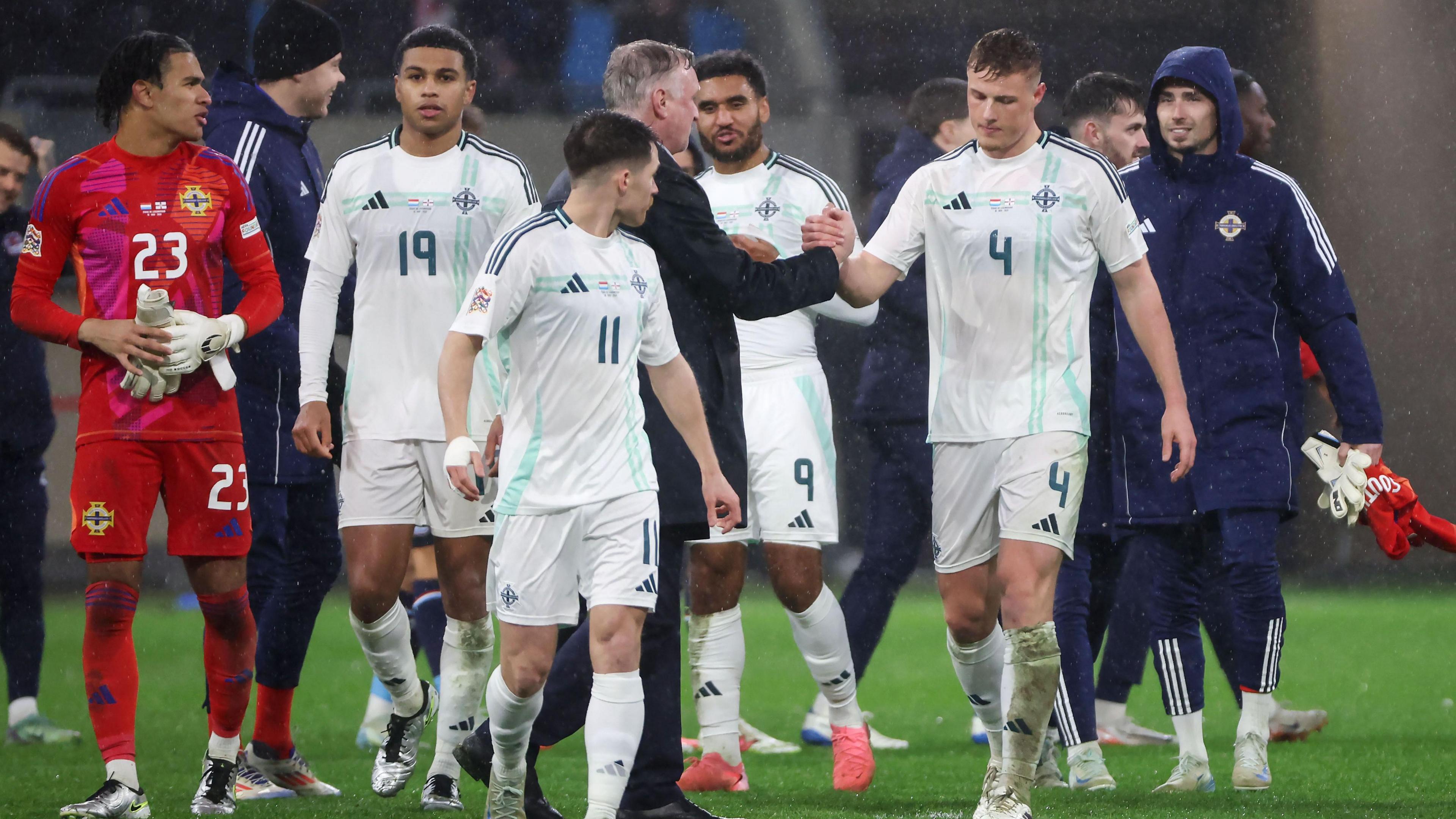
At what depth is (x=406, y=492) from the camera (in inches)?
199

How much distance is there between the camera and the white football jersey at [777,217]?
5727 mm

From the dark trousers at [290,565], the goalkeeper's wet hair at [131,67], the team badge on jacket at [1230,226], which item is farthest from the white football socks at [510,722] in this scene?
the team badge on jacket at [1230,226]

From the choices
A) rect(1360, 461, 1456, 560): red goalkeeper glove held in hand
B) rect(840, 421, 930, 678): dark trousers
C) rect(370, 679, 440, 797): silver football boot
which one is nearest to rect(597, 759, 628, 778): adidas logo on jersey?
rect(370, 679, 440, 797): silver football boot

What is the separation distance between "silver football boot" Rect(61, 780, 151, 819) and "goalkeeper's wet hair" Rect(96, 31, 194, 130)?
5.94 ft

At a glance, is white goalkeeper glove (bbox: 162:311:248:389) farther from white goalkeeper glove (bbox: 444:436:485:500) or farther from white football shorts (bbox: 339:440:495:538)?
white goalkeeper glove (bbox: 444:436:485:500)

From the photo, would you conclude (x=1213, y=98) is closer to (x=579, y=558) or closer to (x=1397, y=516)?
(x=1397, y=516)

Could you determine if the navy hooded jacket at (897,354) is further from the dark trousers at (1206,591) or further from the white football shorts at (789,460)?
the dark trousers at (1206,591)

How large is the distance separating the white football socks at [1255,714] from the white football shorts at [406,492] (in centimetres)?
231

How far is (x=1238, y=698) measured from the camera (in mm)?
5754

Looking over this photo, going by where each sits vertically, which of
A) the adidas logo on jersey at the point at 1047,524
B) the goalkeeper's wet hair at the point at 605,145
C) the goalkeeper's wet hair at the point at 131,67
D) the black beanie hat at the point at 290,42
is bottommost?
the adidas logo on jersey at the point at 1047,524

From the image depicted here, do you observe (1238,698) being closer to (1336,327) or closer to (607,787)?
(1336,327)

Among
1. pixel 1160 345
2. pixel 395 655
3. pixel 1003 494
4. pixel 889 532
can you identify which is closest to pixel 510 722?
pixel 395 655

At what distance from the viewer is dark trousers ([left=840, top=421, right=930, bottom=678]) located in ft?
20.9

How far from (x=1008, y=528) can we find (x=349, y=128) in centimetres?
957
